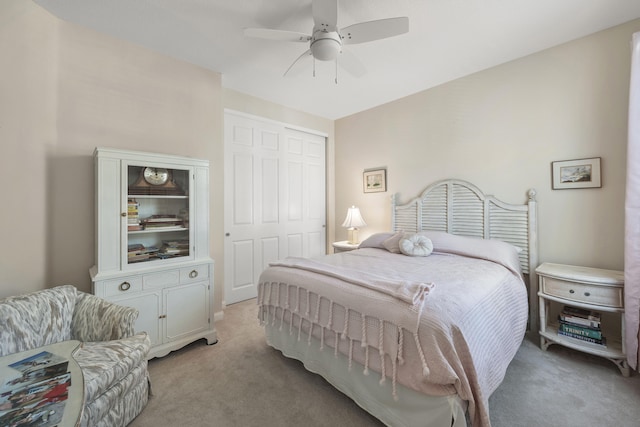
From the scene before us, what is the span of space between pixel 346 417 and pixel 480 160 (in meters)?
2.83

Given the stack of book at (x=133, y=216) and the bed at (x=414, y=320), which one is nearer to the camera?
the bed at (x=414, y=320)

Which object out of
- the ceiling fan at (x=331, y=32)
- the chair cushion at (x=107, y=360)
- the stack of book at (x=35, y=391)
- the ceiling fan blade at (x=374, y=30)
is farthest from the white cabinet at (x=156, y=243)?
the ceiling fan blade at (x=374, y=30)

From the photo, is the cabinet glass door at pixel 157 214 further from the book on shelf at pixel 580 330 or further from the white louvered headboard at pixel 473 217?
the book on shelf at pixel 580 330

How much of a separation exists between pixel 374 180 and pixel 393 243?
1335 millimetres

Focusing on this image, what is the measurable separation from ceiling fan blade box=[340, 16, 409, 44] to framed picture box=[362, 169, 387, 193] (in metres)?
2.20

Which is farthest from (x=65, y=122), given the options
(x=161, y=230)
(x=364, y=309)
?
(x=364, y=309)

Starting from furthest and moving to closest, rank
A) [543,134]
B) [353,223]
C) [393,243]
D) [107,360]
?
[353,223]
[393,243]
[543,134]
[107,360]

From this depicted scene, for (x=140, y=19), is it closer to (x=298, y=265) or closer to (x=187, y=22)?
(x=187, y=22)

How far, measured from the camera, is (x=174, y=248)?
92.7 inches

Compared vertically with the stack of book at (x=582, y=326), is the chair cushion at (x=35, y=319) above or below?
above

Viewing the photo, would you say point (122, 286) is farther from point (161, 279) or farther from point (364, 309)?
point (364, 309)

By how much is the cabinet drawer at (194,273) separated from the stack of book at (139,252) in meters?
0.28

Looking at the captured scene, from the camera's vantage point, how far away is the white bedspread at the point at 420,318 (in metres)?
1.22

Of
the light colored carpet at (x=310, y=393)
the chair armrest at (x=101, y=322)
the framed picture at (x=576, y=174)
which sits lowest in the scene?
the light colored carpet at (x=310, y=393)
